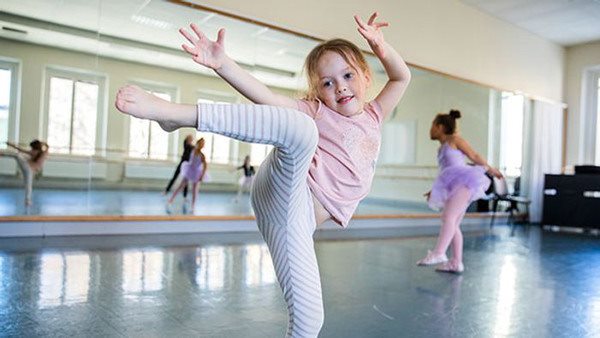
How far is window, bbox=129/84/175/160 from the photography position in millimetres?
5652

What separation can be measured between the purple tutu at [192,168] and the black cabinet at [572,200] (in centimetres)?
550

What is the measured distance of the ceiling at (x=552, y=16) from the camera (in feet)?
22.0

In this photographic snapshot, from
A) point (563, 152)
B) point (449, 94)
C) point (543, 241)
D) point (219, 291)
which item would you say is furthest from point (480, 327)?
point (563, 152)

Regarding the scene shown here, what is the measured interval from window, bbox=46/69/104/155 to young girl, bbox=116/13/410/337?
399cm

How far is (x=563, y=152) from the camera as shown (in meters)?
8.51

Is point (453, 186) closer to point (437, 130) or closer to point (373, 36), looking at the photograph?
point (437, 130)

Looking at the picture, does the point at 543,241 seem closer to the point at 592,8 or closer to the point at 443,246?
the point at 443,246

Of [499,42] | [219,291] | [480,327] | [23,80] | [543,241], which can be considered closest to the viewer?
[480,327]

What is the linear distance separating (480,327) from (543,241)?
417 cm

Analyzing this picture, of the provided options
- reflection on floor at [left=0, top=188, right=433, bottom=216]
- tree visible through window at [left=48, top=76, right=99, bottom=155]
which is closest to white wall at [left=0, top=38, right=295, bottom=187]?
tree visible through window at [left=48, top=76, right=99, bottom=155]

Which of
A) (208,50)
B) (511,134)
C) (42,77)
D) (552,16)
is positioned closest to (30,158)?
(42,77)

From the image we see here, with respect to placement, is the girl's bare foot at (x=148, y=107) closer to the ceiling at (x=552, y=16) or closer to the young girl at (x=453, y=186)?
the young girl at (x=453, y=186)

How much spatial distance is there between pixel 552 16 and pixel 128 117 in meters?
6.41

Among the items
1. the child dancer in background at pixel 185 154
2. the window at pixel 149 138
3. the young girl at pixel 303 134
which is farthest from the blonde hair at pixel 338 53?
the child dancer in background at pixel 185 154
